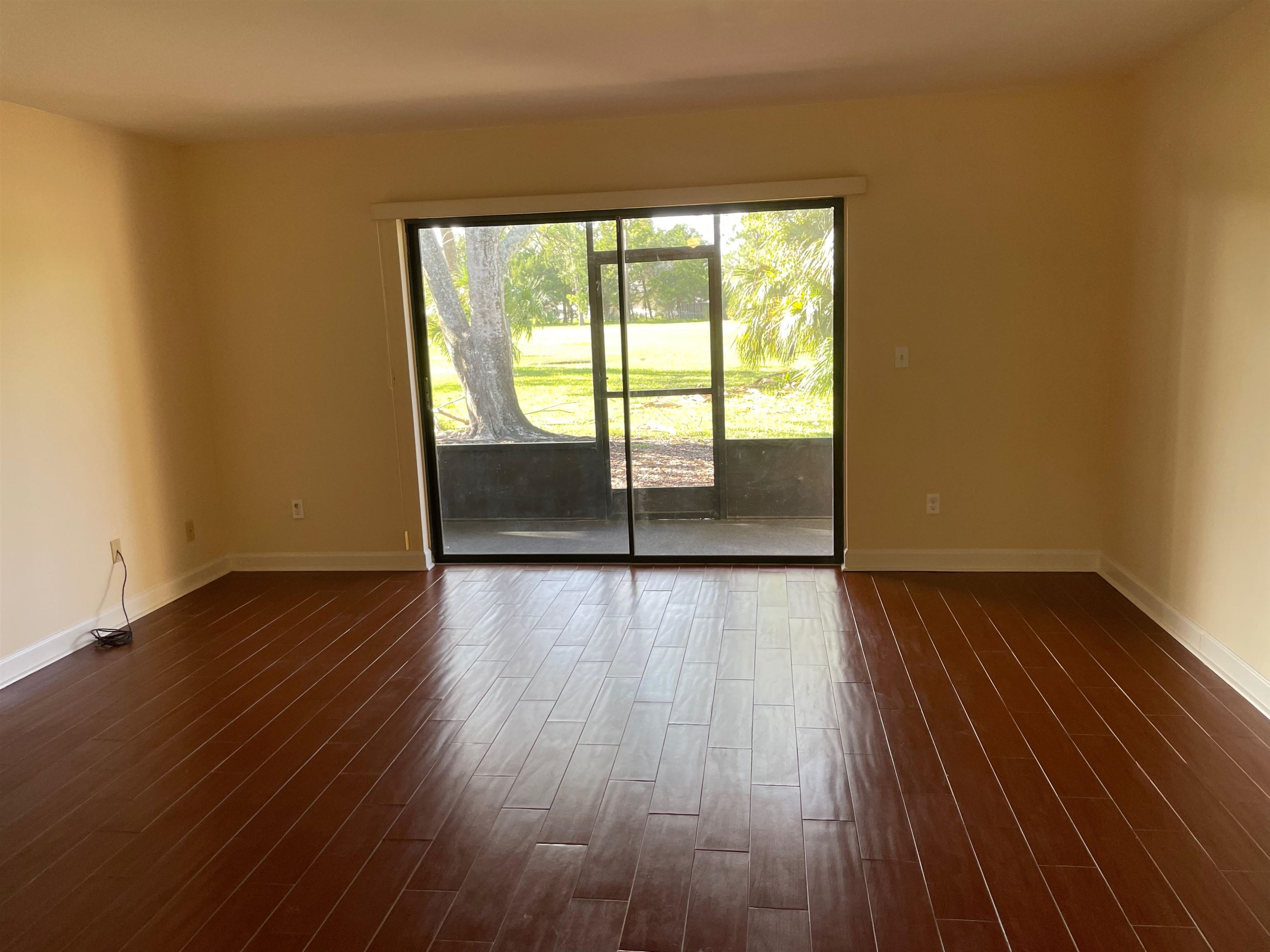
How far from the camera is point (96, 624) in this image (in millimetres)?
4246

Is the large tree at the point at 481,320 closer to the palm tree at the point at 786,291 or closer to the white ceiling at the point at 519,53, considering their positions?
the white ceiling at the point at 519,53

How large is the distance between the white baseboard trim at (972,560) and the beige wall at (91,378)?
142 inches

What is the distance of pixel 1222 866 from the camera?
7.27ft

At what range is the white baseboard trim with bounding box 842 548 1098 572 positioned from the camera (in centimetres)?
468

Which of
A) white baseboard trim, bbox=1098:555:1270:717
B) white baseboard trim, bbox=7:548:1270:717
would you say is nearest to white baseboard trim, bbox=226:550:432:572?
white baseboard trim, bbox=7:548:1270:717

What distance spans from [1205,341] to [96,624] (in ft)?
16.1

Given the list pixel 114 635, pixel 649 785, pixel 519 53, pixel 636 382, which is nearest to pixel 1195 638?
pixel 649 785

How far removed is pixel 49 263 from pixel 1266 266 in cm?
478

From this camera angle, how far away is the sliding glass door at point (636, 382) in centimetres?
477

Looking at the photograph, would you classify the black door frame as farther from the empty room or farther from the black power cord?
the black power cord

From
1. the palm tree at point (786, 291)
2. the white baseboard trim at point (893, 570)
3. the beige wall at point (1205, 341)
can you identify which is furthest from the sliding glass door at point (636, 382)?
the beige wall at point (1205, 341)

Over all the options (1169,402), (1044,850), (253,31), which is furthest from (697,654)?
(253,31)

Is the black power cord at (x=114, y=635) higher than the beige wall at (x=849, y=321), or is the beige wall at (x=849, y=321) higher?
the beige wall at (x=849, y=321)

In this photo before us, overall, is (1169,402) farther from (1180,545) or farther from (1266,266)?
(1266,266)
